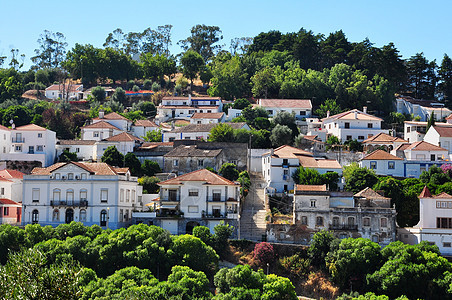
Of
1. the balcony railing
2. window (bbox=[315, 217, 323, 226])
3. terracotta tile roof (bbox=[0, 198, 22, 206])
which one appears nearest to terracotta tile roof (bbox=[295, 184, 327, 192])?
window (bbox=[315, 217, 323, 226])

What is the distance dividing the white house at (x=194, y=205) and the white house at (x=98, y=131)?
23647 millimetres

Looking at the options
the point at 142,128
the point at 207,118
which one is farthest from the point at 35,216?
the point at 207,118

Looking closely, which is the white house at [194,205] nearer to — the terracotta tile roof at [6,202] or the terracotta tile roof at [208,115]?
the terracotta tile roof at [6,202]

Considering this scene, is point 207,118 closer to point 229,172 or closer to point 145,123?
point 145,123

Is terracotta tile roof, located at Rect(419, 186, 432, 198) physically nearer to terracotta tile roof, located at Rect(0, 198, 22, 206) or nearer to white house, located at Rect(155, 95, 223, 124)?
terracotta tile roof, located at Rect(0, 198, 22, 206)

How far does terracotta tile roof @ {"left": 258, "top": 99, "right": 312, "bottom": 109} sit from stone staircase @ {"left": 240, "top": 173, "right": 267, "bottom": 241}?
26.9 meters

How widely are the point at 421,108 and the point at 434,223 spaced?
44598mm

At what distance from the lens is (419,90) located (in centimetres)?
11538

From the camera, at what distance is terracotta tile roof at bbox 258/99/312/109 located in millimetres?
99125

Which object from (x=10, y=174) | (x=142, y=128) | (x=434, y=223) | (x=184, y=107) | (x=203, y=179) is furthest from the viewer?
(x=184, y=107)

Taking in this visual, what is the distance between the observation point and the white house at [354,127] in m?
87.8

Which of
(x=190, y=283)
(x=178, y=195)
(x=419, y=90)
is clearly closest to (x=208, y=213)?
(x=178, y=195)

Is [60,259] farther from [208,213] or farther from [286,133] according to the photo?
[286,133]

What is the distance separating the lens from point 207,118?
9456 centimetres
